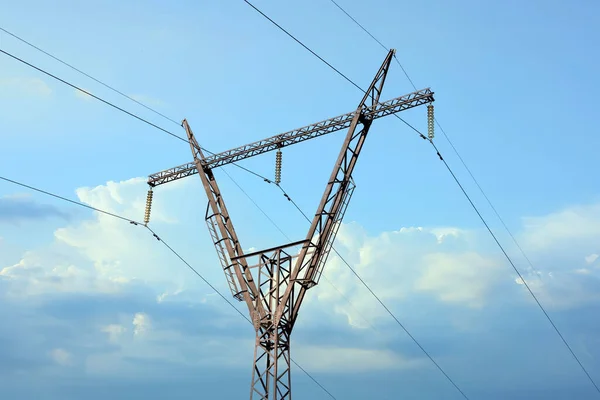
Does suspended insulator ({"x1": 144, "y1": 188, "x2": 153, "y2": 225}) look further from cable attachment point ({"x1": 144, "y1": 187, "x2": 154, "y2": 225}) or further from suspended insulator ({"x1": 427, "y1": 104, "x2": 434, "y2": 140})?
suspended insulator ({"x1": 427, "y1": 104, "x2": 434, "y2": 140})

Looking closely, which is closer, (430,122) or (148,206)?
(430,122)

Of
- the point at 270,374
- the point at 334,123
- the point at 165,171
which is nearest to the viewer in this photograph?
the point at 270,374

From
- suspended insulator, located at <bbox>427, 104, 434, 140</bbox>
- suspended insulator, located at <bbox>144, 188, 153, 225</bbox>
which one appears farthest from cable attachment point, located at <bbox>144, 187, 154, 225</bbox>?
suspended insulator, located at <bbox>427, 104, 434, 140</bbox>

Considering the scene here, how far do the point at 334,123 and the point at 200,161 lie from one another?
31.1ft

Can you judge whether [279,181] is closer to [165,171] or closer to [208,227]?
[208,227]

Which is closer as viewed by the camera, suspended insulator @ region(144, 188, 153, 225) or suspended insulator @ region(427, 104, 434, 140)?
suspended insulator @ region(427, 104, 434, 140)

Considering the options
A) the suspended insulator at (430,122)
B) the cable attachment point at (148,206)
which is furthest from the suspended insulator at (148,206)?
the suspended insulator at (430,122)

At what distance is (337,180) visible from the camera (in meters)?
39.9

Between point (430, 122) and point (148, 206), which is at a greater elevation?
point (148, 206)

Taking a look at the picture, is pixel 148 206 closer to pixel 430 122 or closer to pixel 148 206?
pixel 148 206

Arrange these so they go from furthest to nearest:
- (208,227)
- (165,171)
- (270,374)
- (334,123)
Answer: (165,171), (208,227), (334,123), (270,374)

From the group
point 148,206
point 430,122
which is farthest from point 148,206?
point 430,122

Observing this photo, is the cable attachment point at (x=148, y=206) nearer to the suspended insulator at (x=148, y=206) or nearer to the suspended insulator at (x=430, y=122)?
the suspended insulator at (x=148, y=206)

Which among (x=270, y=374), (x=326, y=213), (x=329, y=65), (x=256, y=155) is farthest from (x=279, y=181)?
(x=270, y=374)
